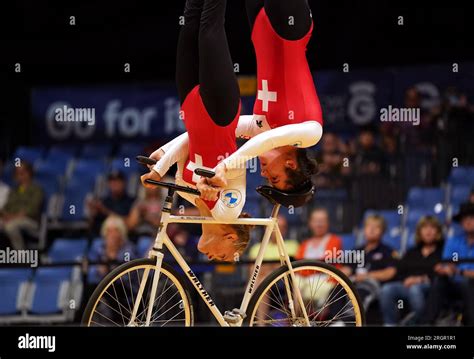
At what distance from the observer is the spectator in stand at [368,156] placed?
8.79m

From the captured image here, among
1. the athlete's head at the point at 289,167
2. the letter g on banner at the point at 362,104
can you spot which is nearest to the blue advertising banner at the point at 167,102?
the letter g on banner at the point at 362,104

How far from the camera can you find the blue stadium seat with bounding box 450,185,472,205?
8.57m

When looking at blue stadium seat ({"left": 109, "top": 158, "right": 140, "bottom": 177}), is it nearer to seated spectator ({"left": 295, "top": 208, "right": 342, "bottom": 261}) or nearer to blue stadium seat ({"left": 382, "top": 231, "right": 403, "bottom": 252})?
seated spectator ({"left": 295, "top": 208, "right": 342, "bottom": 261})

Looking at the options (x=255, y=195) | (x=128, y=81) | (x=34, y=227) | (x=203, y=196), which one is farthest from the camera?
(x=128, y=81)

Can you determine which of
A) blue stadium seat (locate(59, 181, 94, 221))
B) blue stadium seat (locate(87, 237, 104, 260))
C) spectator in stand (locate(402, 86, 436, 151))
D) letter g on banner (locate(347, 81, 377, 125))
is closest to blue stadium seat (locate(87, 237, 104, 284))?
blue stadium seat (locate(87, 237, 104, 260))

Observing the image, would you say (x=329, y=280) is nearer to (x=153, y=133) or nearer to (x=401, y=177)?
(x=401, y=177)

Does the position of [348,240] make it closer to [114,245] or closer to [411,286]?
[411,286]

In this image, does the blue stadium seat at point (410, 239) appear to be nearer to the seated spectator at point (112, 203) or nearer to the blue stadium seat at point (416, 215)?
the blue stadium seat at point (416, 215)

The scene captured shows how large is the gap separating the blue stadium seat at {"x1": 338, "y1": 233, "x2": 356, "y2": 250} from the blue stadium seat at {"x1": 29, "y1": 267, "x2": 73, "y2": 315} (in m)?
1.87

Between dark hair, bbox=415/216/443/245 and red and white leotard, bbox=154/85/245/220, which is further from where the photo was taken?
dark hair, bbox=415/216/443/245

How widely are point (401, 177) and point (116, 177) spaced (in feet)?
6.73

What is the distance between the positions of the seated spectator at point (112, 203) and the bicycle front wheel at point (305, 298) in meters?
2.84
